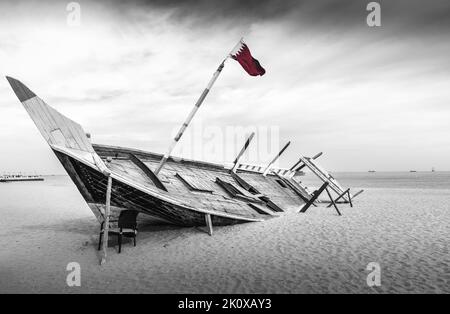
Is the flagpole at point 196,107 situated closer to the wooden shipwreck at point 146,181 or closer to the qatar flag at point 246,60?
the qatar flag at point 246,60

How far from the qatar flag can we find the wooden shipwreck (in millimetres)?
4594

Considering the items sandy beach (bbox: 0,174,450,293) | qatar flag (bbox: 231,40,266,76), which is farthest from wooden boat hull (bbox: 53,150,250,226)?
qatar flag (bbox: 231,40,266,76)

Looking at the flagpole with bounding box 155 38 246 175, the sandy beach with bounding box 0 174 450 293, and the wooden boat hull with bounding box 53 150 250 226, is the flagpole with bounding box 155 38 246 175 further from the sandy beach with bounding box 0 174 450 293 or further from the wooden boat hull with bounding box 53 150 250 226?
the sandy beach with bounding box 0 174 450 293

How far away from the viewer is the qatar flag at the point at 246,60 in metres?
9.52

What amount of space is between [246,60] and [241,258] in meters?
6.11

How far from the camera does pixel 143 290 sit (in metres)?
5.66

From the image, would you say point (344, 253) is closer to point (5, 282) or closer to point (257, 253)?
point (257, 253)

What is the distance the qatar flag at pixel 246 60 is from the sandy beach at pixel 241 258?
18.0ft

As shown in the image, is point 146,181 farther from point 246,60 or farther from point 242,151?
point 242,151

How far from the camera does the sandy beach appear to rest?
5.86m

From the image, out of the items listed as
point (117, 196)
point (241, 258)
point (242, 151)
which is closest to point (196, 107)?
point (117, 196)

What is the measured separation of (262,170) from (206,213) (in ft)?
35.0

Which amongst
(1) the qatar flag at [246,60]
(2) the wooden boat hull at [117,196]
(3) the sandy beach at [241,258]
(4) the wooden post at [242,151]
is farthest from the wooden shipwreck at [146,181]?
(1) the qatar flag at [246,60]
